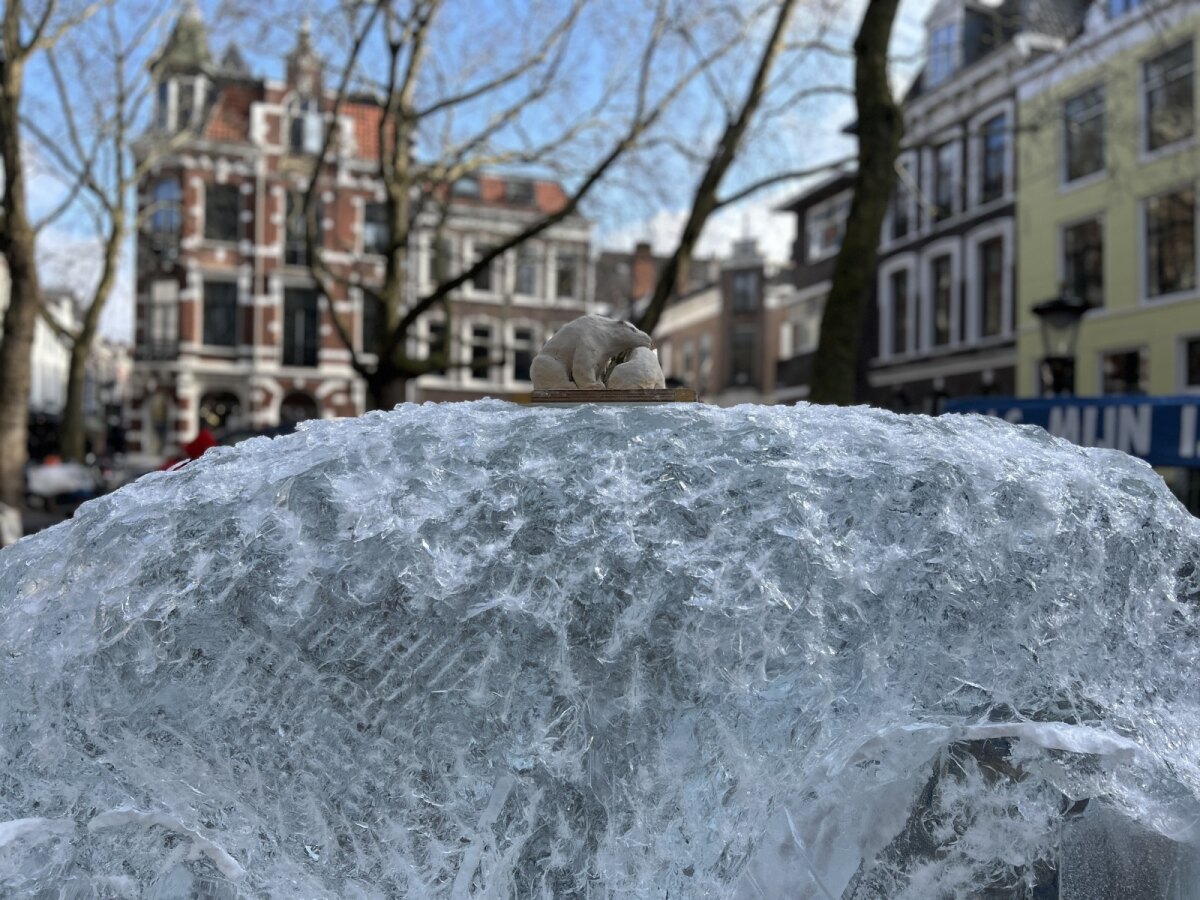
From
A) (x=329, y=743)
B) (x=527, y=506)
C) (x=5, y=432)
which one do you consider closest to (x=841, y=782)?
(x=527, y=506)

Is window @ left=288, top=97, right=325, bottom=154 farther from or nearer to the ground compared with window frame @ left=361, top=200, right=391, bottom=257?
farther from the ground

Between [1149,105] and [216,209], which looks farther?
[216,209]

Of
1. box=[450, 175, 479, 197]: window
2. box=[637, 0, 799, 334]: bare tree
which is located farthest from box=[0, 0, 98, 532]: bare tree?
box=[450, 175, 479, 197]: window

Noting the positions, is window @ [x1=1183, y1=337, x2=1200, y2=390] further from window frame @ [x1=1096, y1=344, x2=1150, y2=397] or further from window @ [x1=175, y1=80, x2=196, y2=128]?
window @ [x1=175, y1=80, x2=196, y2=128]

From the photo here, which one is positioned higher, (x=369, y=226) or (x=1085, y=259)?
(x=369, y=226)

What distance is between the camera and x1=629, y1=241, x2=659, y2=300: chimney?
137 ft

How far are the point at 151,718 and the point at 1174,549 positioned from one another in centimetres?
218

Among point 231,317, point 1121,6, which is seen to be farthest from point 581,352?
point 231,317

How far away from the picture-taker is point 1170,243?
717 inches

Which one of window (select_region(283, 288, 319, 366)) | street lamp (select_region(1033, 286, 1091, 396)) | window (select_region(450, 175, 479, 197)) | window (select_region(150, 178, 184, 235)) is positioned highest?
window (select_region(450, 175, 479, 197))

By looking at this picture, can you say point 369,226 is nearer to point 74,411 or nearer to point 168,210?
point 168,210

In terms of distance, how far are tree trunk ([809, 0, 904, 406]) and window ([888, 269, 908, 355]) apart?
1858 cm

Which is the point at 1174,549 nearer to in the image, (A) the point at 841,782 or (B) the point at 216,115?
(A) the point at 841,782

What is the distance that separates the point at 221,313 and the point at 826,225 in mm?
16984
